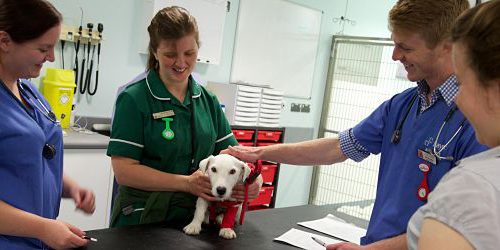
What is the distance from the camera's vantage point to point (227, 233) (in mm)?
1579

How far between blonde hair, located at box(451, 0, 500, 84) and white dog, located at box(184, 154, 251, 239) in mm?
1086

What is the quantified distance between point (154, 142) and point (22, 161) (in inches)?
20.4

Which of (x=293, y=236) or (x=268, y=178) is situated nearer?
(x=293, y=236)

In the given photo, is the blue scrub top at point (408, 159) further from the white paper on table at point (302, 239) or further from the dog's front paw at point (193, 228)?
the dog's front paw at point (193, 228)

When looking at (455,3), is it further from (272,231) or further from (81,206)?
(81,206)

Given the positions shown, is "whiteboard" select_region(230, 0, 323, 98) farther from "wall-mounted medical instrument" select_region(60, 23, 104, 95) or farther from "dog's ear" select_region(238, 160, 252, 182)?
"dog's ear" select_region(238, 160, 252, 182)

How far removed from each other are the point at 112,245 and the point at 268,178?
128 inches

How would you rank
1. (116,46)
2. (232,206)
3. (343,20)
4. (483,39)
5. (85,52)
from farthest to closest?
1. (343,20)
2. (116,46)
3. (85,52)
4. (232,206)
5. (483,39)

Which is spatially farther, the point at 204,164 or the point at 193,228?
the point at 204,164

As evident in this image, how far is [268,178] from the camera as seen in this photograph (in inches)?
179

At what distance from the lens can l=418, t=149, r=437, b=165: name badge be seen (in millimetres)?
1369

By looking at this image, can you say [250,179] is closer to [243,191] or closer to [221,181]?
[243,191]

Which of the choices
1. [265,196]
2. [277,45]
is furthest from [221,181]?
[277,45]

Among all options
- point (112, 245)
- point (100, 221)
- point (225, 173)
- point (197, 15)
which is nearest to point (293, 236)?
point (225, 173)
